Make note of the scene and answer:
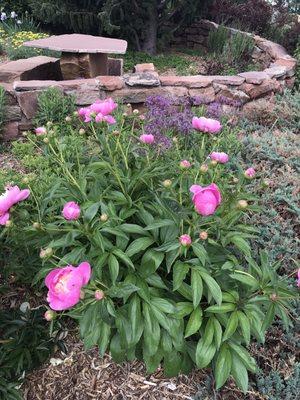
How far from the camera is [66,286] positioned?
1.16 metres

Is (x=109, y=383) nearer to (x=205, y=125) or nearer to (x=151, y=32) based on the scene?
(x=205, y=125)

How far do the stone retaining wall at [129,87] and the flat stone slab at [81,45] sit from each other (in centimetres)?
25

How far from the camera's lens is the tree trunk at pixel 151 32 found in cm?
607

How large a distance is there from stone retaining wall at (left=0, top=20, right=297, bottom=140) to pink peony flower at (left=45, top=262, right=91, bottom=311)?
8.83 feet

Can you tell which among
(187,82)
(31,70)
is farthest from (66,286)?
(31,70)

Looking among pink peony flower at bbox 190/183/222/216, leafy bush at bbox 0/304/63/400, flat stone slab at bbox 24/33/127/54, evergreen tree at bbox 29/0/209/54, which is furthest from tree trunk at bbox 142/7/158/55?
pink peony flower at bbox 190/183/222/216

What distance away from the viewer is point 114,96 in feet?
12.1

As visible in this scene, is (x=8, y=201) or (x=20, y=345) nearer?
(x=8, y=201)

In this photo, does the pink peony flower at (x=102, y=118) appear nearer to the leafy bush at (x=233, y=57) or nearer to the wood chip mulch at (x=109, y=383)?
the wood chip mulch at (x=109, y=383)

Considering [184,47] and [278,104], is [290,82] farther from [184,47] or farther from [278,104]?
[184,47]

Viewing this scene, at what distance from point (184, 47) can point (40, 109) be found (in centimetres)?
447

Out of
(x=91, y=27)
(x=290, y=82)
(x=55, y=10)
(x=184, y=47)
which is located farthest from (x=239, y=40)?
(x=55, y=10)

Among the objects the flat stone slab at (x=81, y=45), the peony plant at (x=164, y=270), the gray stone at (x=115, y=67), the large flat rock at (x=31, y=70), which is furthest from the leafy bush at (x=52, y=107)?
the peony plant at (x=164, y=270)

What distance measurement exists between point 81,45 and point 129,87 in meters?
0.62
